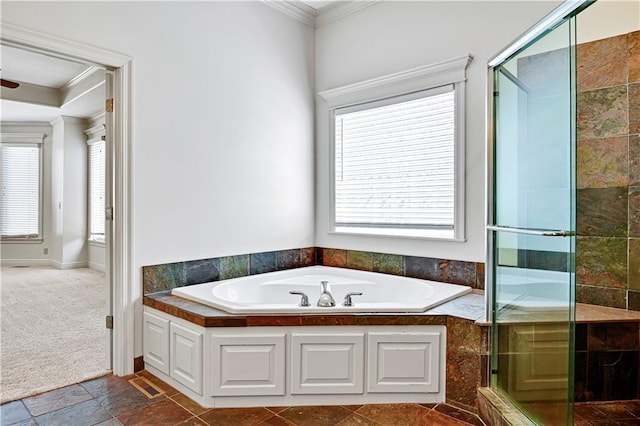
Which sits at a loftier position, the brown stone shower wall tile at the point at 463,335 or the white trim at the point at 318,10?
the white trim at the point at 318,10

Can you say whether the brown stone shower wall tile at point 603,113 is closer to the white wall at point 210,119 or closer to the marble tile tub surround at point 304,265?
the marble tile tub surround at point 304,265

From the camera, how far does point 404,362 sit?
227 cm

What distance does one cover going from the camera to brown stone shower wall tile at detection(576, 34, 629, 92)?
2.38 metres

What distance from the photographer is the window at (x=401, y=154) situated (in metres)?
3.07

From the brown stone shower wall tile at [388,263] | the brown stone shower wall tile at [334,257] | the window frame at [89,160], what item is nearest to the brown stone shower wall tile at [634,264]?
the brown stone shower wall tile at [388,263]

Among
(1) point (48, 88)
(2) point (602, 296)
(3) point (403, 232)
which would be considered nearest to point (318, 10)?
(3) point (403, 232)

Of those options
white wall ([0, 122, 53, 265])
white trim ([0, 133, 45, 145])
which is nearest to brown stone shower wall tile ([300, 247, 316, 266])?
white wall ([0, 122, 53, 265])

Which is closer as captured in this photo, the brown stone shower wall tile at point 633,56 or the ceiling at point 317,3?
the brown stone shower wall tile at point 633,56

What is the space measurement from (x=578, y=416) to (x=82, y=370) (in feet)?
9.42

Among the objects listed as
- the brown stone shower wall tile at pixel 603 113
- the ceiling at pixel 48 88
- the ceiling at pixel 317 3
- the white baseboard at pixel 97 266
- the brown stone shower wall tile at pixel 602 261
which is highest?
the ceiling at pixel 317 3

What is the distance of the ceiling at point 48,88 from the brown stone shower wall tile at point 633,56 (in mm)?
4715

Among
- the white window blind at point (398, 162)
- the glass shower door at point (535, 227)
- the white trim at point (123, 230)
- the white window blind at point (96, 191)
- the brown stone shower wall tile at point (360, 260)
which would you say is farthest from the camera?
the white window blind at point (96, 191)

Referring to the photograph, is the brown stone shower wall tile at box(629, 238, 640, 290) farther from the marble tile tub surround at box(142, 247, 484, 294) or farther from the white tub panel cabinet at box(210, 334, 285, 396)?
the white tub panel cabinet at box(210, 334, 285, 396)

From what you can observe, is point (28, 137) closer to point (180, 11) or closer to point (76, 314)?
point (76, 314)
